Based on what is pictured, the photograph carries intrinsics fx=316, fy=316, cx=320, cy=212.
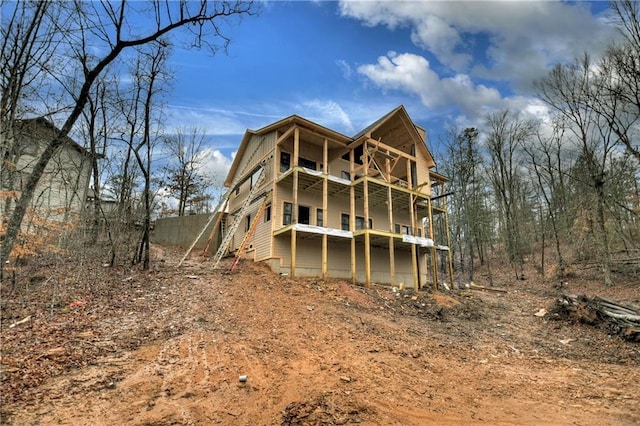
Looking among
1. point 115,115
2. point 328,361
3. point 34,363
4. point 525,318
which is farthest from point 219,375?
point 115,115

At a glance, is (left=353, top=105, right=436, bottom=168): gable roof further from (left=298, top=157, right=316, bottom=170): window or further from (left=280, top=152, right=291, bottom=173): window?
(left=280, top=152, right=291, bottom=173): window

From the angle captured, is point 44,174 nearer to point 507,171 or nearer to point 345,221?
point 345,221

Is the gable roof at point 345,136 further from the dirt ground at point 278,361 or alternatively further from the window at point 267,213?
the dirt ground at point 278,361

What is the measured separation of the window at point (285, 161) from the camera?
1764cm

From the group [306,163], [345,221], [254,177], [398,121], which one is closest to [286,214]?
[306,163]

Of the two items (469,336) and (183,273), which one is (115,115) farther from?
(469,336)

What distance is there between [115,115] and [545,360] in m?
20.3

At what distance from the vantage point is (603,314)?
10.4 m

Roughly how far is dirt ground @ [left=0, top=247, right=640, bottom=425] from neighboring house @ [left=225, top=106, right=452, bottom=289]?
4016mm

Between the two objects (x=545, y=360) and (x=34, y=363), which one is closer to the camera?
(x=34, y=363)

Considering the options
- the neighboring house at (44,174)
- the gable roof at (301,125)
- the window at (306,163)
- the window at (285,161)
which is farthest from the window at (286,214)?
the neighboring house at (44,174)

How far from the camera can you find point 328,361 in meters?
6.87

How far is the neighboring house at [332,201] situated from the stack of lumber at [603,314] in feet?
22.1

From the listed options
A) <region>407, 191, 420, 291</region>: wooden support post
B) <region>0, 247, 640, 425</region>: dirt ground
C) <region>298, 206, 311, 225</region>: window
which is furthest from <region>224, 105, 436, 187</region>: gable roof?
<region>0, 247, 640, 425</region>: dirt ground
